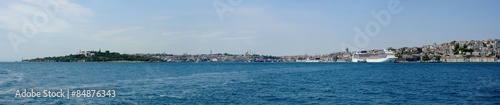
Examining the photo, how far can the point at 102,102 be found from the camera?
80.7 ft

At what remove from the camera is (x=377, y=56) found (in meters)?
183

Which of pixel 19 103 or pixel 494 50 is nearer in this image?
pixel 19 103

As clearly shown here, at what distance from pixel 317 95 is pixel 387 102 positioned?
16.9ft

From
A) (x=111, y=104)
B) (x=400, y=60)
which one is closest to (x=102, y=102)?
(x=111, y=104)

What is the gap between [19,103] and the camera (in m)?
24.1

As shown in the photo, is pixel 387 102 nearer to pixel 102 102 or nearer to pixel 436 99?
pixel 436 99

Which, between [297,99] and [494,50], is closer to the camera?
[297,99]

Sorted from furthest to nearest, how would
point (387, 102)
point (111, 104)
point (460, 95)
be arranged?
point (460, 95)
point (387, 102)
point (111, 104)

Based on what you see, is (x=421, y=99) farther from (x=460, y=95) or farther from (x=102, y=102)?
(x=102, y=102)

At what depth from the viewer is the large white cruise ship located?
179 metres

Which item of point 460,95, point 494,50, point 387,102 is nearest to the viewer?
point 387,102

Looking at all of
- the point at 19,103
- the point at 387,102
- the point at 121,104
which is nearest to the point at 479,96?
the point at 387,102

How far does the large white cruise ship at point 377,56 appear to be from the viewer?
179 meters

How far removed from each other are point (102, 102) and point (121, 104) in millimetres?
1094
